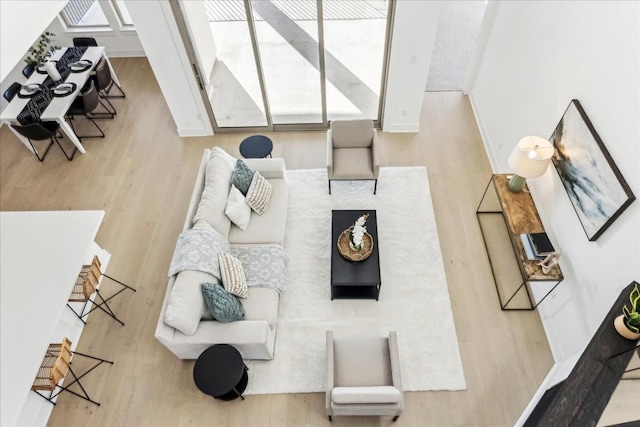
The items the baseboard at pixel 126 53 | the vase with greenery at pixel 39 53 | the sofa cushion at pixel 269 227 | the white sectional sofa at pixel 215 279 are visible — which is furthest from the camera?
the baseboard at pixel 126 53

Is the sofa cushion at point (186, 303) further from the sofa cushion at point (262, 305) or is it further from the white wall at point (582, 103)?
the white wall at point (582, 103)

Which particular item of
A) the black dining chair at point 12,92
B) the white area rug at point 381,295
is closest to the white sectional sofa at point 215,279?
the white area rug at point 381,295

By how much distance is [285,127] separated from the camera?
253 inches

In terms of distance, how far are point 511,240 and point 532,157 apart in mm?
1175

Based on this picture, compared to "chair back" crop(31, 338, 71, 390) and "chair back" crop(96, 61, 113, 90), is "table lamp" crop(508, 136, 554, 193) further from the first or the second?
"chair back" crop(96, 61, 113, 90)

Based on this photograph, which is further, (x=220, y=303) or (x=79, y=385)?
(x=79, y=385)

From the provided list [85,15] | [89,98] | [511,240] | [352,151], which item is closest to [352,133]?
[352,151]

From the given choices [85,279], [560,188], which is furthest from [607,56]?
[85,279]

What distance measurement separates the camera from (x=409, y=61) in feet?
17.8

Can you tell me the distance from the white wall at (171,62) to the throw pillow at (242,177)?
1812 mm

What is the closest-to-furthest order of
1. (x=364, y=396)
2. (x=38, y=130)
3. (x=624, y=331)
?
1. (x=624, y=331)
2. (x=364, y=396)
3. (x=38, y=130)

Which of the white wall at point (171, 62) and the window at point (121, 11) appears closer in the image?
the white wall at point (171, 62)

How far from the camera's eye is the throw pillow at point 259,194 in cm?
474

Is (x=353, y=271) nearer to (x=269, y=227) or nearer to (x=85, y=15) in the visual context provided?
(x=269, y=227)
